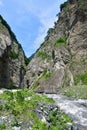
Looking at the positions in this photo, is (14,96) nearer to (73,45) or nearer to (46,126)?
(46,126)

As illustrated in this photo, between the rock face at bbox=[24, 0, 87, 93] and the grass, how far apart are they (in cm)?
3869

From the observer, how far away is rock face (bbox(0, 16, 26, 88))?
80.2m

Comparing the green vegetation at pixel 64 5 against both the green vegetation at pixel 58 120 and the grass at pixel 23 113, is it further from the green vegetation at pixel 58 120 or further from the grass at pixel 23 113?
the green vegetation at pixel 58 120

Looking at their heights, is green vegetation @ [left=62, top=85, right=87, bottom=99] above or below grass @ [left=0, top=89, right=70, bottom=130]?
above

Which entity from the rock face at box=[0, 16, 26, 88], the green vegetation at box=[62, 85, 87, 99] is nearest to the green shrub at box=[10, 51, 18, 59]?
the rock face at box=[0, 16, 26, 88]

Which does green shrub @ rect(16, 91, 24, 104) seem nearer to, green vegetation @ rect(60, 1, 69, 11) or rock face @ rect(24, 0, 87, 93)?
rock face @ rect(24, 0, 87, 93)

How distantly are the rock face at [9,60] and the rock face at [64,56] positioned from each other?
5.29 meters

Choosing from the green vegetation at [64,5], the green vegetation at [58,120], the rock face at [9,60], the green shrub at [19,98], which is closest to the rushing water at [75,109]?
the green vegetation at [58,120]

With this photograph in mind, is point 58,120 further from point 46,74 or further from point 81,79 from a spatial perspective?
point 46,74

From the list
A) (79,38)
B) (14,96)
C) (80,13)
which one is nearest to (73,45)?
(79,38)

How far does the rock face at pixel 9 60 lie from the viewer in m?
80.2

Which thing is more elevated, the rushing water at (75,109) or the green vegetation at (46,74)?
the green vegetation at (46,74)

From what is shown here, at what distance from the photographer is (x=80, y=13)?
2921 inches

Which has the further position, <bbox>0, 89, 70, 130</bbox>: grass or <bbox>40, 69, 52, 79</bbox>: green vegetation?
<bbox>40, 69, 52, 79</bbox>: green vegetation
